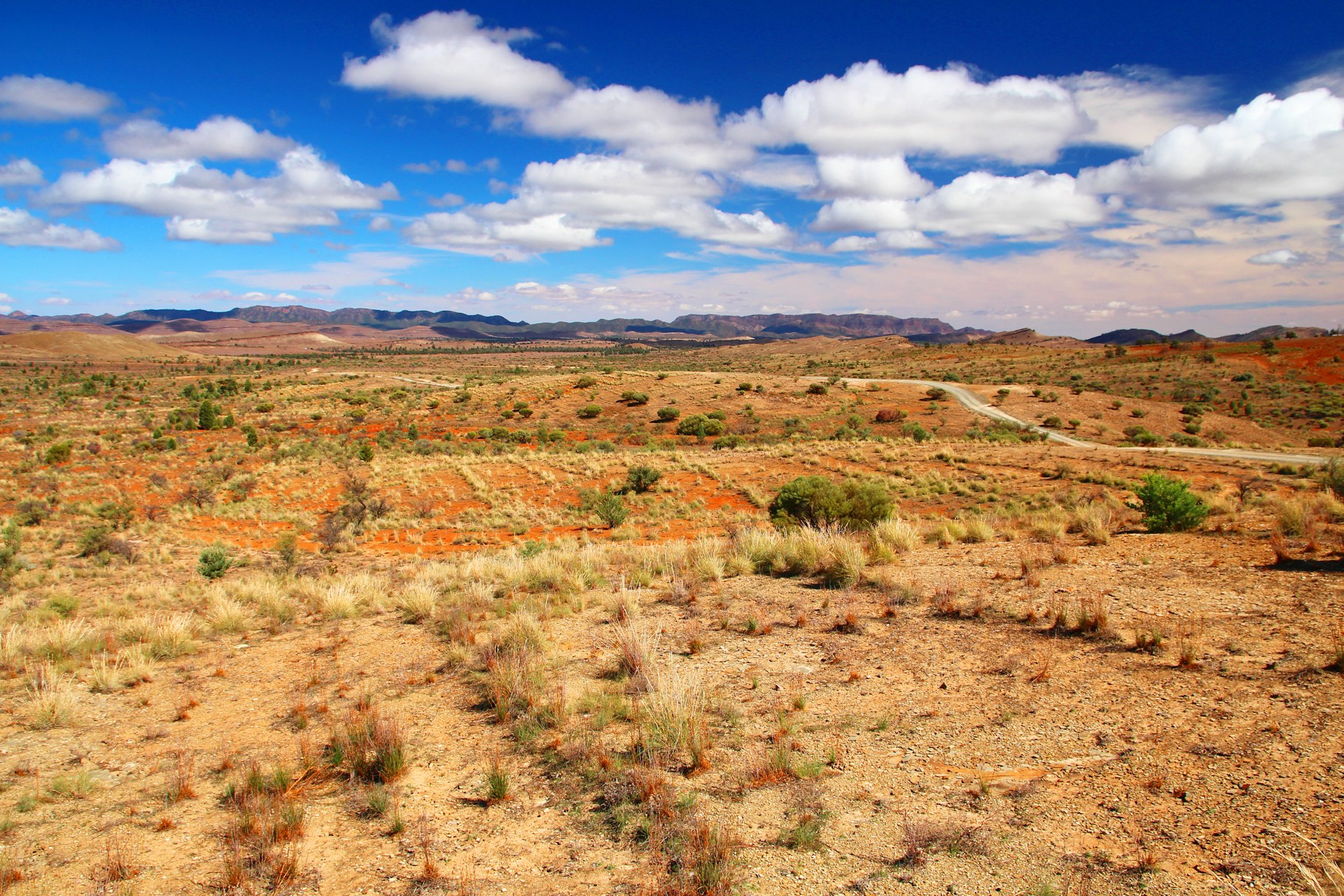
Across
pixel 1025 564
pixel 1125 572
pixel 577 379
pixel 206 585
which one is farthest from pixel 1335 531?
pixel 577 379

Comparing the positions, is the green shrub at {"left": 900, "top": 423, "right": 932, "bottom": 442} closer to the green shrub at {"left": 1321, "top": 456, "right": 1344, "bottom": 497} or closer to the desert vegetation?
the desert vegetation

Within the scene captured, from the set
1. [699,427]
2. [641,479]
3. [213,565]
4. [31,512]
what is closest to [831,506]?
[641,479]

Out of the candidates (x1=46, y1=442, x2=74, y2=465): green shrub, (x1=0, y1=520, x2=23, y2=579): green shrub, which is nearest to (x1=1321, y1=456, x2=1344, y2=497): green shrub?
(x1=0, y1=520, x2=23, y2=579): green shrub

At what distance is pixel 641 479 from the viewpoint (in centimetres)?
2586

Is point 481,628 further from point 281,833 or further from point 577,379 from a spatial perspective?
point 577,379

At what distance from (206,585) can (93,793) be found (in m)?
8.83

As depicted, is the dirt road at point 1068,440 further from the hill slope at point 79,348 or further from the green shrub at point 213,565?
the hill slope at point 79,348

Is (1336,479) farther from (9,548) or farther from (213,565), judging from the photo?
(9,548)

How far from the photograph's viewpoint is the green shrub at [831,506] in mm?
15094

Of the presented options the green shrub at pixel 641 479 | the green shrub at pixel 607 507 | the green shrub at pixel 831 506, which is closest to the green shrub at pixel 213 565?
the green shrub at pixel 607 507

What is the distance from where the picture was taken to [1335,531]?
9945 mm

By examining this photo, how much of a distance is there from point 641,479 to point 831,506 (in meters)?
11.5

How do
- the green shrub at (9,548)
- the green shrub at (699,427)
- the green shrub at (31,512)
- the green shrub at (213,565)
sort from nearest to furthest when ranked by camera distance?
the green shrub at (213,565), the green shrub at (9,548), the green shrub at (31,512), the green shrub at (699,427)

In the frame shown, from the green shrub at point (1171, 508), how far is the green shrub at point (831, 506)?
4.87 m
